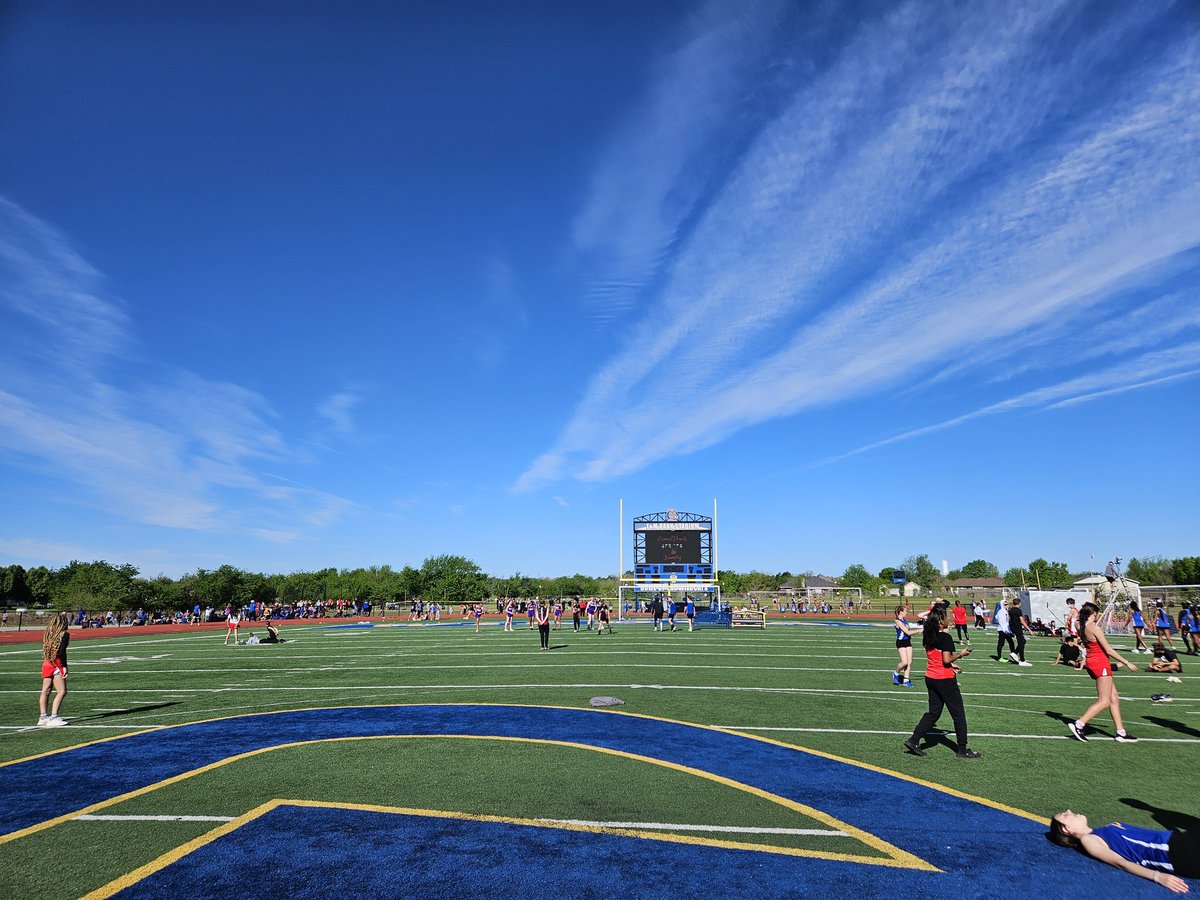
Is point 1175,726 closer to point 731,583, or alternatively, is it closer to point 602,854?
point 602,854

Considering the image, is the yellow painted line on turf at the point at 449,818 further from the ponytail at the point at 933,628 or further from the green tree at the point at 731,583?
the green tree at the point at 731,583

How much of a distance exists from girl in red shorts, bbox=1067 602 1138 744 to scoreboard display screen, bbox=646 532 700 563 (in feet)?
110

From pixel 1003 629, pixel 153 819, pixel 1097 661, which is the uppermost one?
pixel 1097 661

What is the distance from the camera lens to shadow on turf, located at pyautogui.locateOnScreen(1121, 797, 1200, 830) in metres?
6.18

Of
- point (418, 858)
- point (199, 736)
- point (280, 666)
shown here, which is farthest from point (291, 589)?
point (418, 858)

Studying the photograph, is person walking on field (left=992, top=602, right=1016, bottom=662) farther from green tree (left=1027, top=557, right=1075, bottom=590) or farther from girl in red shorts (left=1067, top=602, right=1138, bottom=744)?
green tree (left=1027, top=557, right=1075, bottom=590)

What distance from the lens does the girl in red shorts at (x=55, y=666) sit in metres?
11.0

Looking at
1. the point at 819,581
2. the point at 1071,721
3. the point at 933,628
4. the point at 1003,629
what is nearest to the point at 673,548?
the point at 1003,629

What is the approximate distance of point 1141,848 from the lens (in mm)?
5246

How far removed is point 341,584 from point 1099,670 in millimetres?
112472

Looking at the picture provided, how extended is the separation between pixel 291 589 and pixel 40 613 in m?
51.5

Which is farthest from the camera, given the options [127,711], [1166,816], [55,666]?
[127,711]

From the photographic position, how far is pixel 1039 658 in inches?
786

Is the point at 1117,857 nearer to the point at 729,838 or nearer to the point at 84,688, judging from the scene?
the point at 729,838
